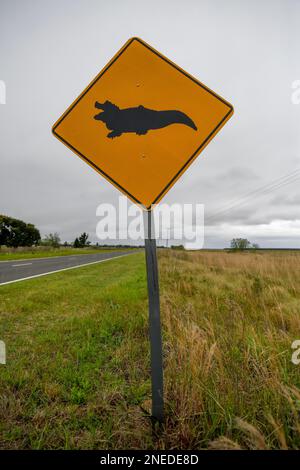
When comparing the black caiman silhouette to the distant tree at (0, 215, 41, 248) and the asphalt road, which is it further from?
the distant tree at (0, 215, 41, 248)

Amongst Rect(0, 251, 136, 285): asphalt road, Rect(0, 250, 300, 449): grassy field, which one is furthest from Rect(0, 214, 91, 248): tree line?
Rect(0, 250, 300, 449): grassy field

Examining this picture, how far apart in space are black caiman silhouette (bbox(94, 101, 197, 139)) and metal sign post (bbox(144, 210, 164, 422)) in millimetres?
650

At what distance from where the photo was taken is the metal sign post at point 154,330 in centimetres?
160

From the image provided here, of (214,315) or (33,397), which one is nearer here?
(33,397)

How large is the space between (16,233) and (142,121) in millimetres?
64376

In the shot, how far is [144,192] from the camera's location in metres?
1.65

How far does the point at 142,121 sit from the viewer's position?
1.66m

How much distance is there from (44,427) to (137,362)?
1.13 meters

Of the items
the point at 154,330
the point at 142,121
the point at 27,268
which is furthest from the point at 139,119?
the point at 27,268

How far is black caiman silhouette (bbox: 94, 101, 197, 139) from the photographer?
164 cm

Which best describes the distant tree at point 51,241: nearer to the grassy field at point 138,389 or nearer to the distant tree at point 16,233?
the distant tree at point 16,233

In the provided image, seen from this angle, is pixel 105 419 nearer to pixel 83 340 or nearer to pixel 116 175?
pixel 83 340

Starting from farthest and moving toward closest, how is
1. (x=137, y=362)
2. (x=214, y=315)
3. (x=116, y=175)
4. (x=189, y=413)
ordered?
(x=214, y=315), (x=137, y=362), (x=116, y=175), (x=189, y=413)
